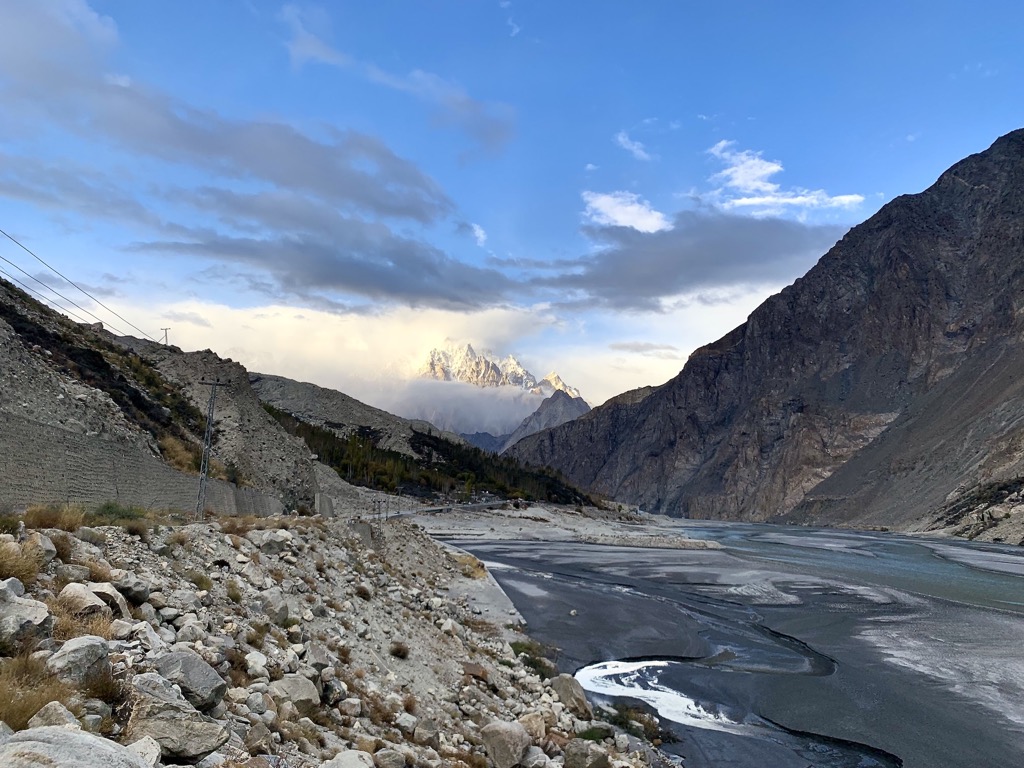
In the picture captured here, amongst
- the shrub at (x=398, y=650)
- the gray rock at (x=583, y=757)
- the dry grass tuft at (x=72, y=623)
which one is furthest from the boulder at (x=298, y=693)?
the shrub at (x=398, y=650)

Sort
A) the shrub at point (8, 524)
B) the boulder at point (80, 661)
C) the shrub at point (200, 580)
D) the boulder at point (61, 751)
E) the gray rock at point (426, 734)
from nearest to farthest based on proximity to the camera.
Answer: the boulder at point (61, 751), the boulder at point (80, 661), the shrub at point (8, 524), the gray rock at point (426, 734), the shrub at point (200, 580)

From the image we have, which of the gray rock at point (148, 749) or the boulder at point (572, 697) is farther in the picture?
the boulder at point (572, 697)

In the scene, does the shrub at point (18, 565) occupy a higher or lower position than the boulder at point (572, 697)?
higher

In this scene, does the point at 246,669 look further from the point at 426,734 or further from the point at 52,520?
the point at 52,520

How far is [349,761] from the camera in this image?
799cm

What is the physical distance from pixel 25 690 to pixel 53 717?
0.74m

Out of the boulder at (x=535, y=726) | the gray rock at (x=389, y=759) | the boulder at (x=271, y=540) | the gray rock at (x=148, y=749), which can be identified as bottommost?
the boulder at (x=535, y=726)

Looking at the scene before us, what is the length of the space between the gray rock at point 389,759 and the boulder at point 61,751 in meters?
4.80

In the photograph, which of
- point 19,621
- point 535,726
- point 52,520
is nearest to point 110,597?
point 19,621

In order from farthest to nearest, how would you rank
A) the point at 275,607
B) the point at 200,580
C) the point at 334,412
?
the point at 334,412
the point at 275,607
the point at 200,580

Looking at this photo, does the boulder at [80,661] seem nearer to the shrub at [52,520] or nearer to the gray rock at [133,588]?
the gray rock at [133,588]

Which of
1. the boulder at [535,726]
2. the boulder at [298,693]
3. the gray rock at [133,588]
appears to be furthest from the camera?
the boulder at [535,726]

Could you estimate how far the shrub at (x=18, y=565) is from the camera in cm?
866

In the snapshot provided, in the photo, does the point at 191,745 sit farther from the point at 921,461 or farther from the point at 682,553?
the point at 921,461
